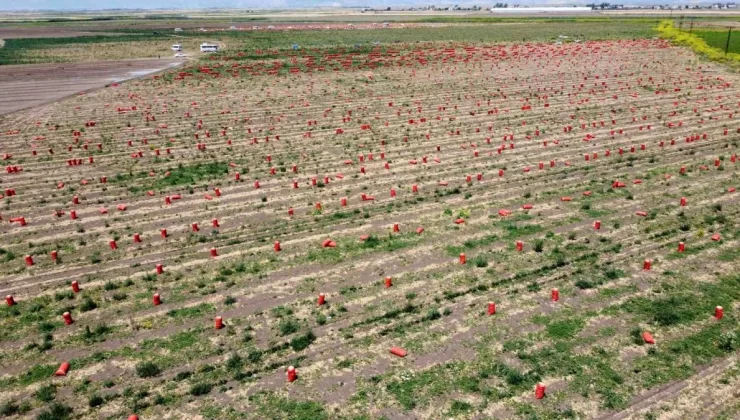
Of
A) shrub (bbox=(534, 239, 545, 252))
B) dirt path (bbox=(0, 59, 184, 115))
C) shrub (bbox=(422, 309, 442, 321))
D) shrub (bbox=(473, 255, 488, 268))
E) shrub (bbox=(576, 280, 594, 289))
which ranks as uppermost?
dirt path (bbox=(0, 59, 184, 115))

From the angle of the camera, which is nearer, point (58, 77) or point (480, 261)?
point (480, 261)

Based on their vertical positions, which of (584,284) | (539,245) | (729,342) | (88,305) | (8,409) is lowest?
(8,409)

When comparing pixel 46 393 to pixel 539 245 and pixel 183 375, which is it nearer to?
pixel 183 375

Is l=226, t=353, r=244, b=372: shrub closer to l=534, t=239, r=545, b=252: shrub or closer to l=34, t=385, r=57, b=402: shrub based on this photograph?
l=34, t=385, r=57, b=402: shrub

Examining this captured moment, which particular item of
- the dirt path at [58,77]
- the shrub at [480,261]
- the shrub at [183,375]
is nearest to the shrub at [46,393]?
the shrub at [183,375]

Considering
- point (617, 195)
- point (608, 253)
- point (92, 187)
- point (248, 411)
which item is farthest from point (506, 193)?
point (92, 187)

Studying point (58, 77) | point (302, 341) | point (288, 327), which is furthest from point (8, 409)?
point (58, 77)

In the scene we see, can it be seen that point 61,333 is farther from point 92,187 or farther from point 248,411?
point 92,187

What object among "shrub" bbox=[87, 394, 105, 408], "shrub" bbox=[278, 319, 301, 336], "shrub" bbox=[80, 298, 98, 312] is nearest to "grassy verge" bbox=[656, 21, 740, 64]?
"shrub" bbox=[278, 319, 301, 336]
